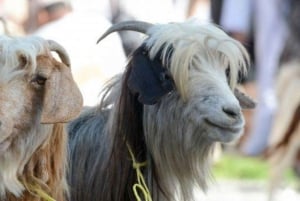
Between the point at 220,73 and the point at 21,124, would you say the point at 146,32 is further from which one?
the point at 21,124

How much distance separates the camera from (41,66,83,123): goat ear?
7.39 metres

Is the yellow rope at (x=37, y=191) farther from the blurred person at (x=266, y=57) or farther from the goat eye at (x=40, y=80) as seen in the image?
the blurred person at (x=266, y=57)

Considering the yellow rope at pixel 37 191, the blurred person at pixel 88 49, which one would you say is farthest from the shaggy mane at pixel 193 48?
the blurred person at pixel 88 49

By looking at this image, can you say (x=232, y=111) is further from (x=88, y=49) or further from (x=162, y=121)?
(x=88, y=49)

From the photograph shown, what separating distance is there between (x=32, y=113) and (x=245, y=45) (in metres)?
4.57

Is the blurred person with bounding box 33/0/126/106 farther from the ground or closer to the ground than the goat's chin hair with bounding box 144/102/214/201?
closer to the ground

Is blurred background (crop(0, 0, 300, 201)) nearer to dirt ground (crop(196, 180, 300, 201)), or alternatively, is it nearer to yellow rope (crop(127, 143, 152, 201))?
dirt ground (crop(196, 180, 300, 201))

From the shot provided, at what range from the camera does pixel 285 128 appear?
13477 millimetres

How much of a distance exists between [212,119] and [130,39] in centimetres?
235

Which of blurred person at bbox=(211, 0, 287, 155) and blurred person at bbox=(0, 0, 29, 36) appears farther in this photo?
blurred person at bbox=(211, 0, 287, 155)

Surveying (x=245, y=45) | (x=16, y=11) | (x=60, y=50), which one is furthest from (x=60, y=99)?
(x=245, y=45)

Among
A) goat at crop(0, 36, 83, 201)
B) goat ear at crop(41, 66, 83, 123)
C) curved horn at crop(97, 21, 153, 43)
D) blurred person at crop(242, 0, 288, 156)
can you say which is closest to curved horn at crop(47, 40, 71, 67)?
goat at crop(0, 36, 83, 201)

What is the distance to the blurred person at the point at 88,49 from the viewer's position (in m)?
10.1

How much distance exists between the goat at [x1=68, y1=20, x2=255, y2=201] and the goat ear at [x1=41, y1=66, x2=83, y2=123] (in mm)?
644
